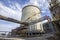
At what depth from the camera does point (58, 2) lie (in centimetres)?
1612

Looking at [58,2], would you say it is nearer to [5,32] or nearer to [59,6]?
[59,6]

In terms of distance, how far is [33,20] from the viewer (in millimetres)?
18312

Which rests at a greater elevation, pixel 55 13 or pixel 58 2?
pixel 58 2

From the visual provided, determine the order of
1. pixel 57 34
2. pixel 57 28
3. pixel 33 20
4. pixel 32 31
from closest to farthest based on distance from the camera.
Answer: pixel 57 34 < pixel 57 28 < pixel 32 31 < pixel 33 20

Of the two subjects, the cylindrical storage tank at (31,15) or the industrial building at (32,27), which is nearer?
the industrial building at (32,27)

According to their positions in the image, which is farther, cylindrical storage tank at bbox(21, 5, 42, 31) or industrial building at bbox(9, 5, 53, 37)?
cylindrical storage tank at bbox(21, 5, 42, 31)

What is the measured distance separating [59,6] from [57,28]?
3.03 metres

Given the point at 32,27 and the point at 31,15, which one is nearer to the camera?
the point at 32,27

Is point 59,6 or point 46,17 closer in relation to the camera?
point 59,6

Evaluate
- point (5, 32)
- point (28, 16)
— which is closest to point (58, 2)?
point (28, 16)

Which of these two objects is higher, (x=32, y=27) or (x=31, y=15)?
(x=31, y=15)

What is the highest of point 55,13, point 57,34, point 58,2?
point 58,2

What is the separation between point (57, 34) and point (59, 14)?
398 centimetres

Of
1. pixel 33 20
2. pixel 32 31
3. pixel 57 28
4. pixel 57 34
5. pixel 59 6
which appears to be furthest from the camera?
pixel 33 20
